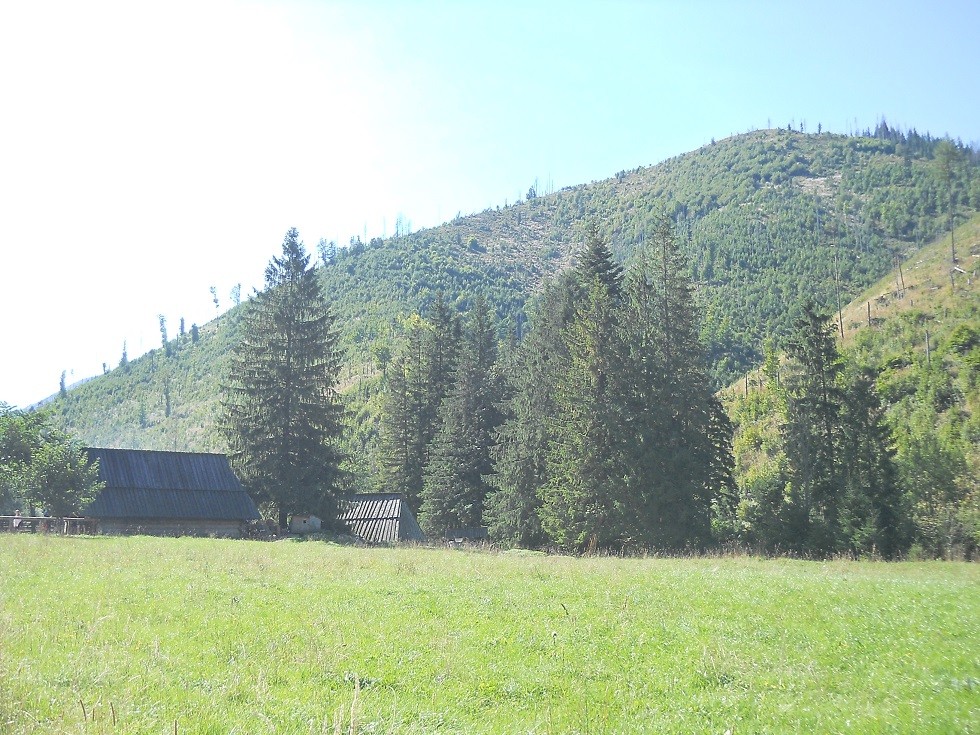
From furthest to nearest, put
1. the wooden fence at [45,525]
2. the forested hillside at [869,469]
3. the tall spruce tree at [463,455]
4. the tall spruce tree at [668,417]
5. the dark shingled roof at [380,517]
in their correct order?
the tall spruce tree at [463,455]
the dark shingled roof at [380,517]
the tall spruce tree at [668,417]
the wooden fence at [45,525]
the forested hillside at [869,469]

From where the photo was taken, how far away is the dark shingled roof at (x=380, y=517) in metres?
47.8

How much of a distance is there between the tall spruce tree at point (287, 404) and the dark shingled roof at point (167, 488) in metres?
1.87

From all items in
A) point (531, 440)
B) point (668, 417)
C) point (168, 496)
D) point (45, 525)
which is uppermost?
point (668, 417)

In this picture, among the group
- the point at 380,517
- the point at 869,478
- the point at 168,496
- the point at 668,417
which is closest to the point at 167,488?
the point at 168,496

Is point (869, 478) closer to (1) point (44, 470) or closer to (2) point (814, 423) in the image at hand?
(2) point (814, 423)

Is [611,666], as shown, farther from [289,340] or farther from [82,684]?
[289,340]

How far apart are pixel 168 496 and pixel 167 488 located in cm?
63

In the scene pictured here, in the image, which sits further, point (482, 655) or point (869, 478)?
point (869, 478)

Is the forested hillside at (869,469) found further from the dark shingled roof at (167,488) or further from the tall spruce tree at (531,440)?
the dark shingled roof at (167,488)

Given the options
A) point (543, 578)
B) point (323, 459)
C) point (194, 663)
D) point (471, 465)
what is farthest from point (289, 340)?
point (194, 663)

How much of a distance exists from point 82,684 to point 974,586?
1798 cm

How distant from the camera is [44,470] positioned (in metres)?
38.4

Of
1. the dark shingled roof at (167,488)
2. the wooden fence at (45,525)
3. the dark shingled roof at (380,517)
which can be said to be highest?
the dark shingled roof at (167,488)

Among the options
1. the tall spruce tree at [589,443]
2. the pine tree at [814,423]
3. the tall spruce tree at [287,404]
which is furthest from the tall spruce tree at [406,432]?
the pine tree at [814,423]
